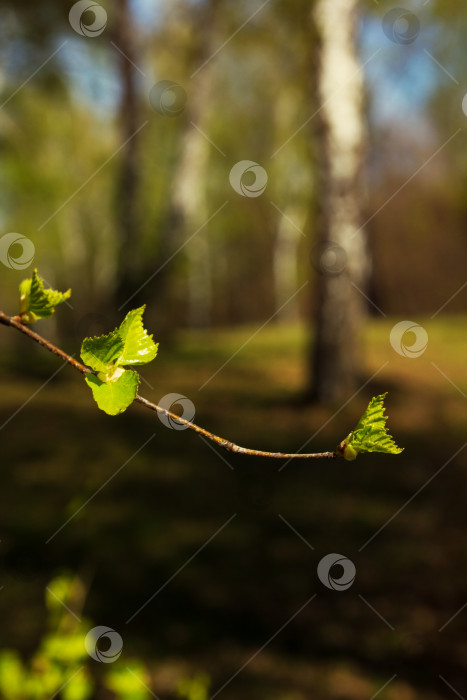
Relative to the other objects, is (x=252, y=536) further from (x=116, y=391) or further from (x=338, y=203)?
(x=116, y=391)

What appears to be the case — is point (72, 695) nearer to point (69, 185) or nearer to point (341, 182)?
point (341, 182)

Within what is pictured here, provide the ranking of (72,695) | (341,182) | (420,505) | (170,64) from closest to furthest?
1. (72,695)
2. (420,505)
3. (341,182)
4. (170,64)

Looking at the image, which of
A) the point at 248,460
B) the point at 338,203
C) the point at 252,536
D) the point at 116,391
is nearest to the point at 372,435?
the point at 116,391

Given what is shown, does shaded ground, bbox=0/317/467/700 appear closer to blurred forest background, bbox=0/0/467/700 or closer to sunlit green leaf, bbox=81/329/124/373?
blurred forest background, bbox=0/0/467/700

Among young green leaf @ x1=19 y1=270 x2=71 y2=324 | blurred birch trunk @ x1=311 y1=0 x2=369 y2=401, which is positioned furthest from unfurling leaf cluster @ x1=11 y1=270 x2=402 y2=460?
blurred birch trunk @ x1=311 y1=0 x2=369 y2=401

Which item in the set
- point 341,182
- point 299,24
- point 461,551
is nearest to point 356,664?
point 461,551

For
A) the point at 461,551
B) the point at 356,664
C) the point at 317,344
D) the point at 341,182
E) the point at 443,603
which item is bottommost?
the point at 356,664
